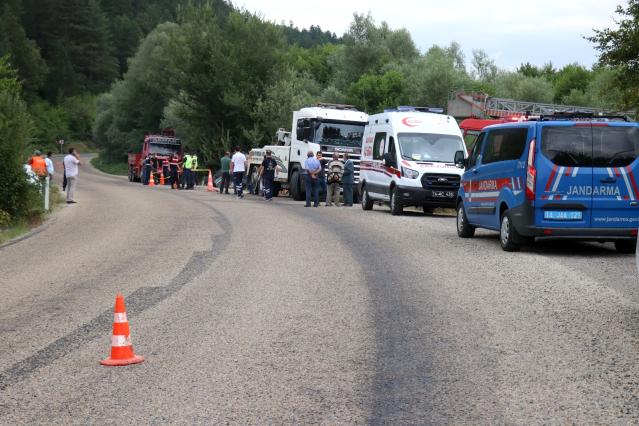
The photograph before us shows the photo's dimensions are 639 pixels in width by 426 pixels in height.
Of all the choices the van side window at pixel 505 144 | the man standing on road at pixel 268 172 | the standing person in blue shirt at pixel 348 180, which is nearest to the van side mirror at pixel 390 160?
the standing person in blue shirt at pixel 348 180

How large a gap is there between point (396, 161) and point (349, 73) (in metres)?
68.3

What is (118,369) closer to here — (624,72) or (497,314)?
(497,314)

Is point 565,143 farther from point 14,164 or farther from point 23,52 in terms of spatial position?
point 23,52

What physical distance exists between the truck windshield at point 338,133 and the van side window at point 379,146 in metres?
6.27

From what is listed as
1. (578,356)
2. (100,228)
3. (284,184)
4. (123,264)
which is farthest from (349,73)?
(578,356)

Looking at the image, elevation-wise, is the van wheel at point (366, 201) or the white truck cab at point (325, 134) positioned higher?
the white truck cab at point (325, 134)

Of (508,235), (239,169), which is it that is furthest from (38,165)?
(508,235)

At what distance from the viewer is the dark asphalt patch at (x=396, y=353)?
5.97 meters

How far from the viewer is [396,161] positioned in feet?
84.4

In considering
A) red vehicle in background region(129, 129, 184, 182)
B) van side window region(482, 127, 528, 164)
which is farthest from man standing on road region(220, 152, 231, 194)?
van side window region(482, 127, 528, 164)

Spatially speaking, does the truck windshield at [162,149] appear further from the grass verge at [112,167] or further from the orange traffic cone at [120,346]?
the orange traffic cone at [120,346]

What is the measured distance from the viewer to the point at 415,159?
84.5 feet

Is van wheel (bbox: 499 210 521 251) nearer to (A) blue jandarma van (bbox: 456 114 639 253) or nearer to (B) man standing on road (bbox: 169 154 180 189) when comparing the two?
(A) blue jandarma van (bbox: 456 114 639 253)

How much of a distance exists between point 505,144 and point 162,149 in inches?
1591
